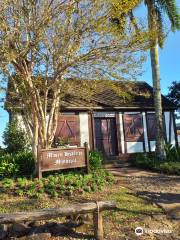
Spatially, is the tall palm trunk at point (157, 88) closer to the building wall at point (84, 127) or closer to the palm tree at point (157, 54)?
the palm tree at point (157, 54)

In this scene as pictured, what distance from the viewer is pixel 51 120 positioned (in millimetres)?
12008

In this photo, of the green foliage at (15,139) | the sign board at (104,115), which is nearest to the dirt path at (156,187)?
the green foliage at (15,139)

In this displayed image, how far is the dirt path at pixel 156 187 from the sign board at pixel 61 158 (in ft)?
5.22

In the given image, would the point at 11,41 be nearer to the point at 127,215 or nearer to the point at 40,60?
the point at 40,60

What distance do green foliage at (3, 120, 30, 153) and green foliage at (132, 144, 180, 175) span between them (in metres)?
5.06

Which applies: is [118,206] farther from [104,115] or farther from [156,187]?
[104,115]

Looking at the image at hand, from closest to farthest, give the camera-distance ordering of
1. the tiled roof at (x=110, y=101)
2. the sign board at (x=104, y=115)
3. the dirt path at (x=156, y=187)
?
the dirt path at (x=156, y=187)
the tiled roof at (x=110, y=101)
the sign board at (x=104, y=115)

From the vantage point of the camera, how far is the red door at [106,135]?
18922 millimetres

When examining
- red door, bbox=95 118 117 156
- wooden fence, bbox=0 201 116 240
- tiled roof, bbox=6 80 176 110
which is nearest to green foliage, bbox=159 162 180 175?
tiled roof, bbox=6 80 176 110

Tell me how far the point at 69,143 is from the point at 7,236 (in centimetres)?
1080

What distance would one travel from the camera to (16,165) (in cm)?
1172

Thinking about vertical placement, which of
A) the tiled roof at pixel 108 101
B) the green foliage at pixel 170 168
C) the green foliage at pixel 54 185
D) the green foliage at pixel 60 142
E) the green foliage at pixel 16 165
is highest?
the tiled roof at pixel 108 101

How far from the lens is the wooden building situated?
18.0 m

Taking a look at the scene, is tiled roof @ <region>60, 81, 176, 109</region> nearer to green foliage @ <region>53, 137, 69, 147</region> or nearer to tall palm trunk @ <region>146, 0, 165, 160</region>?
tall palm trunk @ <region>146, 0, 165, 160</region>
